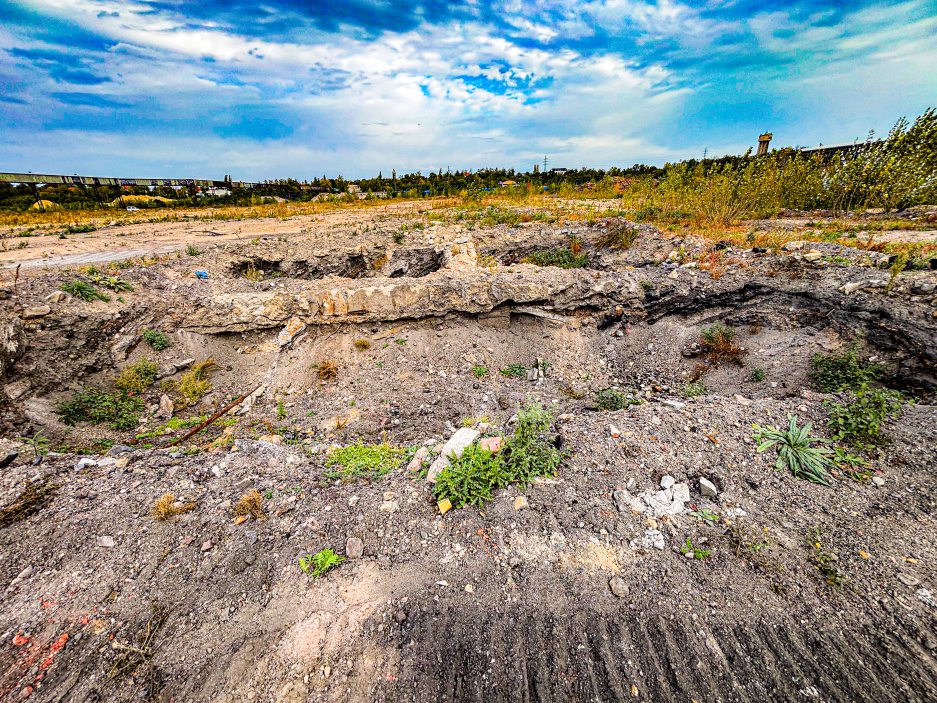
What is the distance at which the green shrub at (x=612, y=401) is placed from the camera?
220 inches

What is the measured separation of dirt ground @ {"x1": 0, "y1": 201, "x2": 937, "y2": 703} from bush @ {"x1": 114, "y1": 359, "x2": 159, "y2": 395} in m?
0.14

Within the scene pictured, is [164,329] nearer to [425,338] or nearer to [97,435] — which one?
[97,435]

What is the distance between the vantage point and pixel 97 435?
499 cm

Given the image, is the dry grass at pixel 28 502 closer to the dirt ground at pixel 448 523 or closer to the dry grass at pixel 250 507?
the dirt ground at pixel 448 523

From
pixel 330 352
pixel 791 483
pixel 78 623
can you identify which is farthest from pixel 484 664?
pixel 330 352

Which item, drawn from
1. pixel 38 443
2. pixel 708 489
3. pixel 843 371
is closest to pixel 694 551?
pixel 708 489

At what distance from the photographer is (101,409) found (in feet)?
17.2

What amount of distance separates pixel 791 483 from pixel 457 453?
10.6ft

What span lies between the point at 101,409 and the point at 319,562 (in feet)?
16.3

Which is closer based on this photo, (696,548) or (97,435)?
(696,548)

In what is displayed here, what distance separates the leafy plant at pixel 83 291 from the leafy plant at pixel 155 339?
825 mm

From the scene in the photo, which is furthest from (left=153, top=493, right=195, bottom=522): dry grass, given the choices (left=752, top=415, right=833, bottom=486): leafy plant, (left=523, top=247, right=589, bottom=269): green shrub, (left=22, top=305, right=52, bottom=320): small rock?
(left=523, top=247, right=589, bottom=269): green shrub

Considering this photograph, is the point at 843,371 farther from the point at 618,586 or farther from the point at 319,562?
the point at 319,562

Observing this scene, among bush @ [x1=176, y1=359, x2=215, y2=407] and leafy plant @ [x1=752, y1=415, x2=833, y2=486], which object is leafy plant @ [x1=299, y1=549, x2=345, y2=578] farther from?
bush @ [x1=176, y1=359, x2=215, y2=407]
